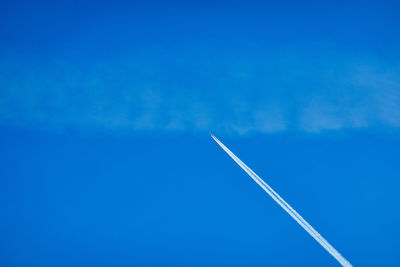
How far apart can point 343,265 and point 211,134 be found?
2.97 metres

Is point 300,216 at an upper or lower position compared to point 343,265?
upper

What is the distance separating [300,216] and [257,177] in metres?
0.95

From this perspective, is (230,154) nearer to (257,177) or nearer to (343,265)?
(257,177)

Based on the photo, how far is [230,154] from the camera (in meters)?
8.76

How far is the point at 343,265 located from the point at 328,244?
41cm

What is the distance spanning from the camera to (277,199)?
8641mm

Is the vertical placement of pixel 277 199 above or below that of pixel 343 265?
above

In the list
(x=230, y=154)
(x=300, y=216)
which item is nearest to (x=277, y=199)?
(x=300, y=216)

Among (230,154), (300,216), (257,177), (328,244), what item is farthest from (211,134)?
(328,244)

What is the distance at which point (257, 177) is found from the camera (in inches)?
344

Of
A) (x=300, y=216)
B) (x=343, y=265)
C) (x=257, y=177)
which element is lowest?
(x=343, y=265)

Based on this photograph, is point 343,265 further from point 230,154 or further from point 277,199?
point 230,154

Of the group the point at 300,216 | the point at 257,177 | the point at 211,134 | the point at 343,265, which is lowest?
the point at 343,265

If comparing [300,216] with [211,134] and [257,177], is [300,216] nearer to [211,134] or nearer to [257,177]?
[257,177]
